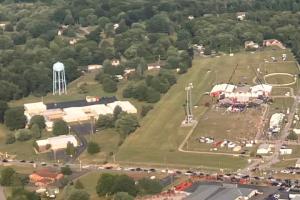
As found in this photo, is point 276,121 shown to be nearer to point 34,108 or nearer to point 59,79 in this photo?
point 34,108

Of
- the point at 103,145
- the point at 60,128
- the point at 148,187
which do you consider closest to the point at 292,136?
the point at 103,145

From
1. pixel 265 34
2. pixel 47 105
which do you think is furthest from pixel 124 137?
pixel 265 34

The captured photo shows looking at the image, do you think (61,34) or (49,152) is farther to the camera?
(61,34)

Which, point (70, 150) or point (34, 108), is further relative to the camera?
point (34, 108)

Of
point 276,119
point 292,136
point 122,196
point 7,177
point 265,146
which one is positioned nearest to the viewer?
point 122,196

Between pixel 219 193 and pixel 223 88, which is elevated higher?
pixel 219 193

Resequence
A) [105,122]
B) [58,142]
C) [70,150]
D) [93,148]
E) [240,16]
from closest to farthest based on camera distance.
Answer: [93,148], [70,150], [58,142], [105,122], [240,16]

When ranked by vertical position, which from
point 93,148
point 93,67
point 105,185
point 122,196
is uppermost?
point 122,196

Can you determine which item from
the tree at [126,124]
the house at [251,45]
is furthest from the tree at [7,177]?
the house at [251,45]

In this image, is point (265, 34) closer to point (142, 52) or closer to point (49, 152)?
point (142, 52)
